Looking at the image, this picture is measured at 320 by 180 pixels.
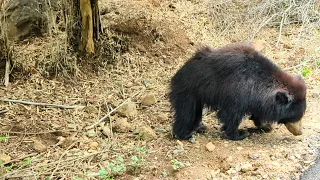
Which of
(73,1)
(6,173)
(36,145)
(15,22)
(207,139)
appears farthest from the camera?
(15,22)

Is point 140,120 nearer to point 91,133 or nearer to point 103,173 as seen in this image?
point 91,133

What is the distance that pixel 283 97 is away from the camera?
486 cm

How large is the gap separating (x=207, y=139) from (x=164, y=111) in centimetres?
89

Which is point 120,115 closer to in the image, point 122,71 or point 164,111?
point 164,111

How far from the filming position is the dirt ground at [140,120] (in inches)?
173

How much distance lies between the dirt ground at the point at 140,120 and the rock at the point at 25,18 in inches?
9.0

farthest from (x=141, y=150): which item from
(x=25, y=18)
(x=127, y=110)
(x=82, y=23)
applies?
(x=25, y=18)

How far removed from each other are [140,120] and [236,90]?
1302 mm

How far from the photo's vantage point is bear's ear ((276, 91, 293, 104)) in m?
4.84

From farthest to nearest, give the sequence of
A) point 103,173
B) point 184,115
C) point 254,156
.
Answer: point 184,115, point 254,156, point 103,173

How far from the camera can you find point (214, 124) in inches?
221

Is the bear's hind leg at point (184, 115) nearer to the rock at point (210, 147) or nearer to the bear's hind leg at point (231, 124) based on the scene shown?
the bear's hind leg at point (231, 124)

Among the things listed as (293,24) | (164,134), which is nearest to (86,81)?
(164,134)

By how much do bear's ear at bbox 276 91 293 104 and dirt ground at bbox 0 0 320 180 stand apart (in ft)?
A: 1.50
